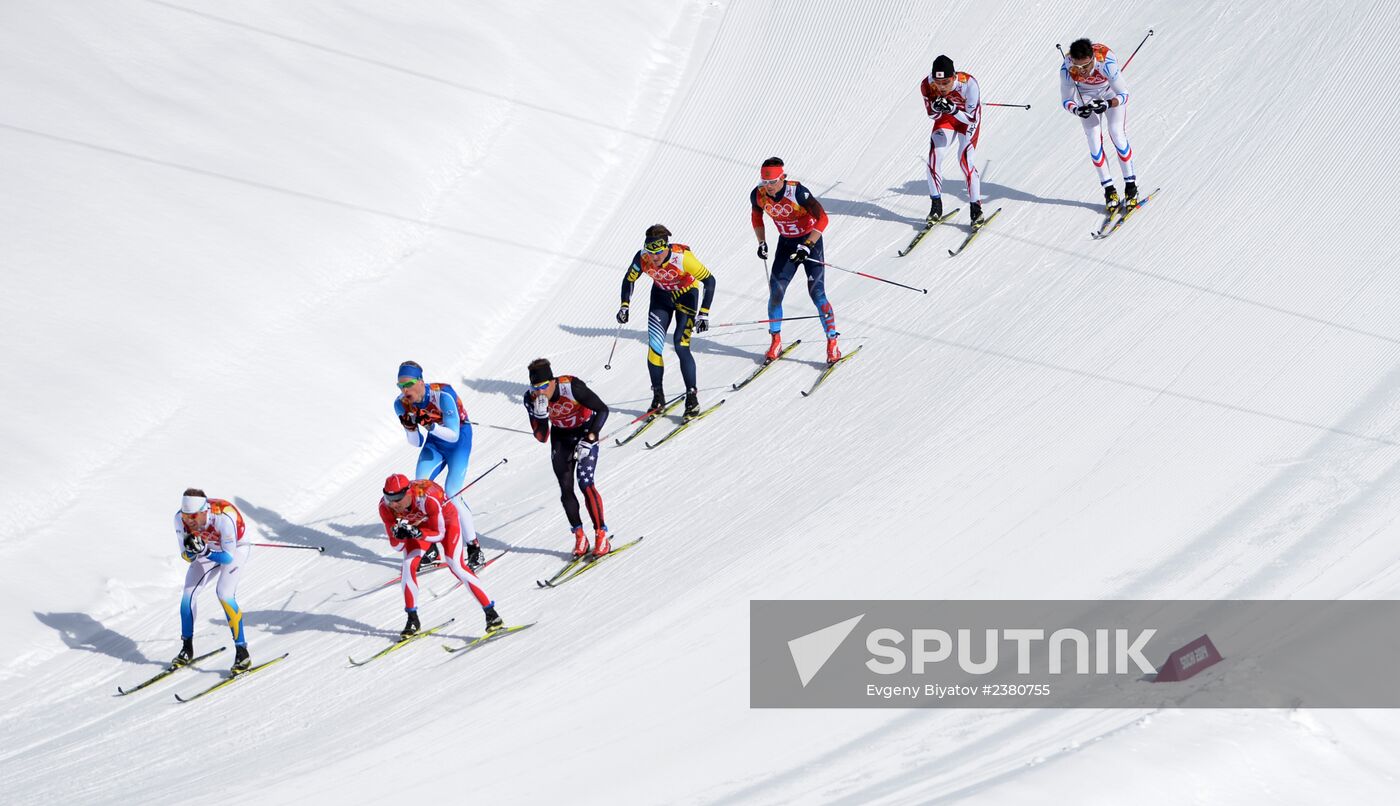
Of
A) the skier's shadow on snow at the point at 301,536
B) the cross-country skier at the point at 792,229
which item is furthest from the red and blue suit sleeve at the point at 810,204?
the skier's shadow on snow at the point at 301,536

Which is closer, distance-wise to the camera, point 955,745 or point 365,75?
point 955,745

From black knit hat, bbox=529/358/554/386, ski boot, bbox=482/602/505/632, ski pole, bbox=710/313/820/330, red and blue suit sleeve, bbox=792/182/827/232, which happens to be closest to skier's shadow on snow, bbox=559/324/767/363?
ski pole, bbox=710/313/820/330

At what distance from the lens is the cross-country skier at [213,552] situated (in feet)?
32.9

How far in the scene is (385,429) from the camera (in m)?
13.1

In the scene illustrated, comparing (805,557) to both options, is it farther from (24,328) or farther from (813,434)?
(24,328)

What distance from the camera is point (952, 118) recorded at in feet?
43.7

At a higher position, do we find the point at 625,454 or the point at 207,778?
the point at 625,454

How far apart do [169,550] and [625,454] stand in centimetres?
380

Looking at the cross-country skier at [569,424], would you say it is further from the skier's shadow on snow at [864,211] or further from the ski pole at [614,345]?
the skier's shadow on snow at [864,211]

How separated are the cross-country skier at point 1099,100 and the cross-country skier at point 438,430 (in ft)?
20.5

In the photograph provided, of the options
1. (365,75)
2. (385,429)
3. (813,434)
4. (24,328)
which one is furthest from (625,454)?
(365,75)

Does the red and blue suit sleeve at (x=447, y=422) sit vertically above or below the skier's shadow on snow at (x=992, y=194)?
below

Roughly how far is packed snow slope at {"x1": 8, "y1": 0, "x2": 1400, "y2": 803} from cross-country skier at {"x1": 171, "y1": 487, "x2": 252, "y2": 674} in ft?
1.43

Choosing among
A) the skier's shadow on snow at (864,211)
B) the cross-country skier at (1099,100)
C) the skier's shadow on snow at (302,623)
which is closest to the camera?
the skier's shadow on snow at (302,623)
